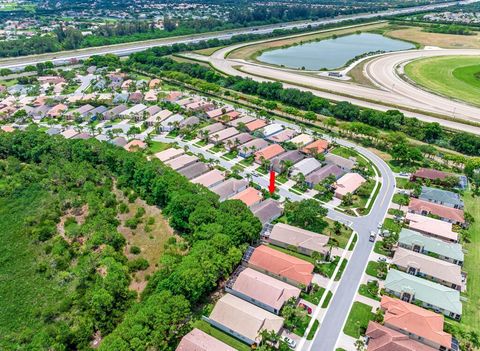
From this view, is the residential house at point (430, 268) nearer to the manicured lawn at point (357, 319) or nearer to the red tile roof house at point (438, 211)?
the manicured lawn at point (357, 319)

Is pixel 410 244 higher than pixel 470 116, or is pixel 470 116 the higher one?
pixel 470 116

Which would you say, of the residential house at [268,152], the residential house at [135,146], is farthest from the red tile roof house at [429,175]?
the residential house at [135,146]

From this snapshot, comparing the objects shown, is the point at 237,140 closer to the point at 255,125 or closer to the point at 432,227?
the point at 255,125

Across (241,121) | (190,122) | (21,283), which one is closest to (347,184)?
(241,121)

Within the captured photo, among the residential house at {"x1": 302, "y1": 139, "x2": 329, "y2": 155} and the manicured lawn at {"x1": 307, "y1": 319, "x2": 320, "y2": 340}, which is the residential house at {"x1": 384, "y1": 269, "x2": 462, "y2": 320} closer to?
the manicured lawn at {"x1": 307, "y1": 319, "x2": 320, "y2": 340}

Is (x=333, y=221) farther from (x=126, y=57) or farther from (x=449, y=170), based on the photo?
(x=126, y=57)

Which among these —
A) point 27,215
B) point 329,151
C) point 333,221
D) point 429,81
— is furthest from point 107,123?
point 429,81
